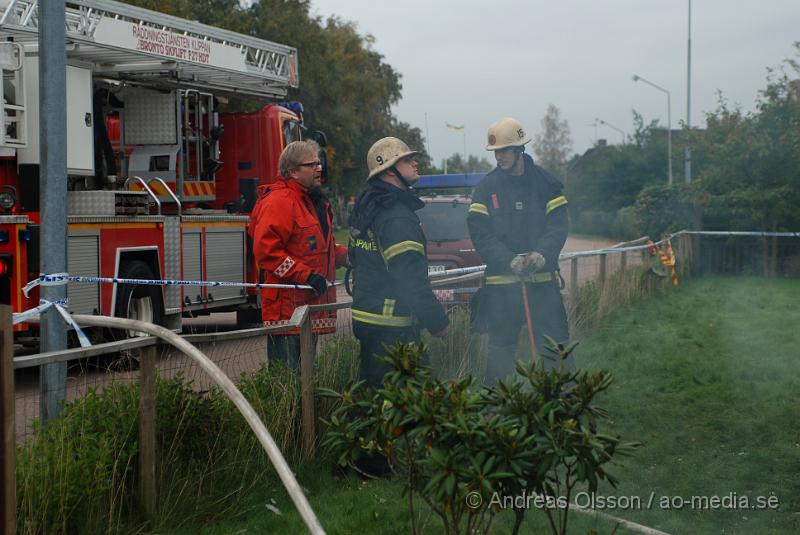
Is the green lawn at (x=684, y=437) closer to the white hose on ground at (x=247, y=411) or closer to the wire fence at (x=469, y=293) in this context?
the wire fence at (x=469, y=293)

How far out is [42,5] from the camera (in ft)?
17.2

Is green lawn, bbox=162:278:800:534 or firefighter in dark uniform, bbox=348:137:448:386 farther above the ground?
firefighter in dark uniform, bbox=348:137:448:386

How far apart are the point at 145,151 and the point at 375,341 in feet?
22.1

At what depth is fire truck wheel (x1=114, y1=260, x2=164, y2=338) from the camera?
1013cm

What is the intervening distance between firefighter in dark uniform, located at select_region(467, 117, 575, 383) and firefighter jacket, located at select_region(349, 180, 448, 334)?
1.41m

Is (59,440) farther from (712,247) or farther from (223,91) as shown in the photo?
(712,247)

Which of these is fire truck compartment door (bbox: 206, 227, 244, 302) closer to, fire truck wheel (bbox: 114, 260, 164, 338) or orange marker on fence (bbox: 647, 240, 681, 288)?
fire truck wheel (bbox: 114, 260, 164, 338)

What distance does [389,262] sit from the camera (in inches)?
225

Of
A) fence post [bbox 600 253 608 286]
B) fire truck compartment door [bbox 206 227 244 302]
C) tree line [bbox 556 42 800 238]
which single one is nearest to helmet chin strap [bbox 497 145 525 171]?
fire truck compartment door [bbox 206 227 244 302]

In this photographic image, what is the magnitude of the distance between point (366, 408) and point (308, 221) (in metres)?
3.03

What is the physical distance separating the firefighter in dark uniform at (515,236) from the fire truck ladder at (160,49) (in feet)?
13.5

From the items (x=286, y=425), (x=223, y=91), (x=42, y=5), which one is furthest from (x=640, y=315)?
(x=42, y=5)

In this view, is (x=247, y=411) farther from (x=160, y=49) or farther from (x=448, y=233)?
(x=448, y=233)

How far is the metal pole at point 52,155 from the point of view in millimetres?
5277
